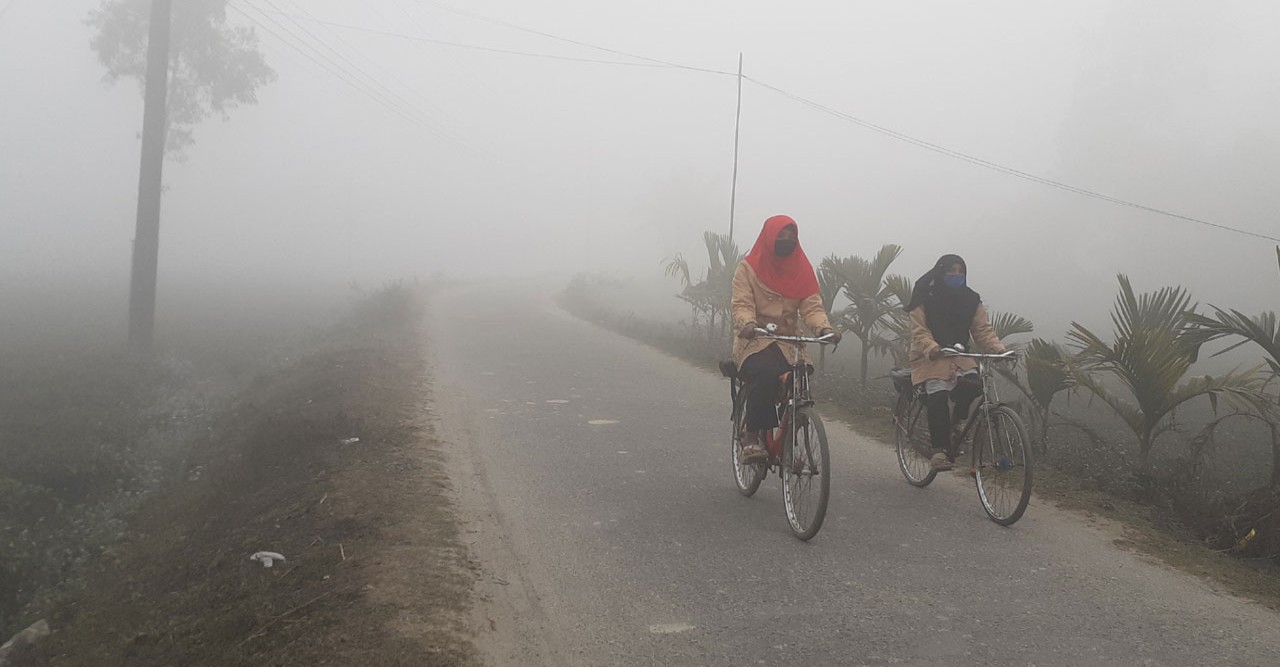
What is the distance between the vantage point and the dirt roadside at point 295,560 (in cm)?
343

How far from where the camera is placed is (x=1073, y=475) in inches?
252

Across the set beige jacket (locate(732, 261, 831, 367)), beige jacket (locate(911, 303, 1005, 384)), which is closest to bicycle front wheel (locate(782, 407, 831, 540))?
beige jacket (locate(732, 261, 831, 367))

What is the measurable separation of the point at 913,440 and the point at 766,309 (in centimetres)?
163

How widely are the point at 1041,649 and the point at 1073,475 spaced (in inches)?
138

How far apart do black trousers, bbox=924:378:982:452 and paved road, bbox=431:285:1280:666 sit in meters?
0.45

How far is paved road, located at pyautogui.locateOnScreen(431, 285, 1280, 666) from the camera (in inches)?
134

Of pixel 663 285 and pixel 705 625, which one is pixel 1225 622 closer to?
pixel 705 625

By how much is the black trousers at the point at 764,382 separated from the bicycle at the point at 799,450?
5cm

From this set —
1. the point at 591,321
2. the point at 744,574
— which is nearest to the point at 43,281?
the point at 591,321

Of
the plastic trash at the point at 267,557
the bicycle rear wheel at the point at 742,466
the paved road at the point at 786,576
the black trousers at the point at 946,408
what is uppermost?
the black trousers at the point at 946,408

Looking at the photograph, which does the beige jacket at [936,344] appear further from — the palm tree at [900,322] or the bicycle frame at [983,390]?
the palm tree at [900,322]

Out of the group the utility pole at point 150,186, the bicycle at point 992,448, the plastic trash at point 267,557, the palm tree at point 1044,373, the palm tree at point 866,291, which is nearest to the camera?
the plastic trash at point 267,557

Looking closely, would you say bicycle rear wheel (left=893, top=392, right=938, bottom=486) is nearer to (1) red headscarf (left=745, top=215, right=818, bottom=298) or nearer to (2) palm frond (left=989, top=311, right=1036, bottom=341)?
(1) red headscarf (left=745, top=215, right=818, bottom=298)

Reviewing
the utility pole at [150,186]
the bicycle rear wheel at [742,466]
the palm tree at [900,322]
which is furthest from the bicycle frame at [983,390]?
the utility pole at [150,186]
